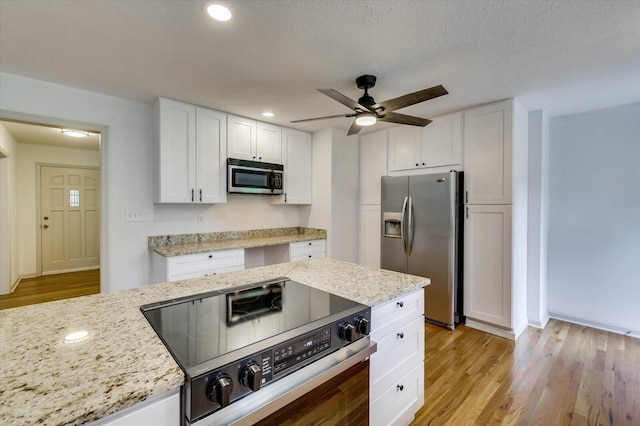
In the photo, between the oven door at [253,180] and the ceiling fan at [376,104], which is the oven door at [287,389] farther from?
the oven door at [253,180]

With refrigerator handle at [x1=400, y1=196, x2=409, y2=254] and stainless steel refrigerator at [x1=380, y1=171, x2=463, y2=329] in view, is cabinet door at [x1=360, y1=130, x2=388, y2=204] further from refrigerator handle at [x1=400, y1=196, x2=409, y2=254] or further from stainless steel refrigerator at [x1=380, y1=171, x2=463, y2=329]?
refrigerator handle at [x1=400, y1=196, x2=409, y2=254]

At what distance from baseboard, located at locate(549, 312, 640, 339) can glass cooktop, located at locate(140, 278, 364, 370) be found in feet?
11.1

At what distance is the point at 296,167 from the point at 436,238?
6.55 feet

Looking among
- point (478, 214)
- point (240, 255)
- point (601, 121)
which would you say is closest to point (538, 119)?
point (601, 121)

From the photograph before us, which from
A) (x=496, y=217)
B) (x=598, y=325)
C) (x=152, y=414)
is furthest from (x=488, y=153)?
(x=152, y=414)

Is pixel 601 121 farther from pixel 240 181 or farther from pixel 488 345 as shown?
pixel 240 181

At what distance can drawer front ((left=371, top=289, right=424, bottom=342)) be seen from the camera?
1405mm

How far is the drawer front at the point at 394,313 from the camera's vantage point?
1.41m

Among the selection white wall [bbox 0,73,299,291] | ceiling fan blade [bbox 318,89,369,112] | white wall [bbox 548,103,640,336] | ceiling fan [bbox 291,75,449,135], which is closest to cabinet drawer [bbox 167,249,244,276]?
white wall [bbox 0,73,299,291]

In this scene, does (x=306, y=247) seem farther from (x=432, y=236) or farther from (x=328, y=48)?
(x=328, y=48)

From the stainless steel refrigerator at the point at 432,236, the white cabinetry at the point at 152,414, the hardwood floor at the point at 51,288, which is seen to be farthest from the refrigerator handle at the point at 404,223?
the hardwood floor at the point at 51,288

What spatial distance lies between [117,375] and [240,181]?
2.74 meters

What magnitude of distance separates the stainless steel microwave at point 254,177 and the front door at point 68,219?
4337mm

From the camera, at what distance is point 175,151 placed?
2.96 meters
